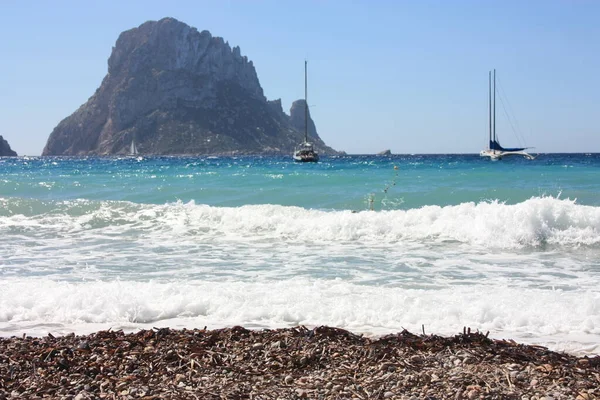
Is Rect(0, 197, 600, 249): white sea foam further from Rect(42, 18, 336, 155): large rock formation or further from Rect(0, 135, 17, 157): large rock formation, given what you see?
Rect(0, 135, 17, 157): large rock formation

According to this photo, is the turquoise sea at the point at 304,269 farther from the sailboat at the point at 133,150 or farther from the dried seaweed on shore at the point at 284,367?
the sailboat at the point at 133,150

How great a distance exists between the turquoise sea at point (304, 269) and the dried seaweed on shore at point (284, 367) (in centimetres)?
82

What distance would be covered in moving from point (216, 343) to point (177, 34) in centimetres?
19206

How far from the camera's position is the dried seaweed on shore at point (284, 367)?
4.18 meters

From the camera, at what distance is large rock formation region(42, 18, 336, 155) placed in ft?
547

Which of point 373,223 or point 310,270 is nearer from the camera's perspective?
point 310,270

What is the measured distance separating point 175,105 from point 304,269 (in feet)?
558

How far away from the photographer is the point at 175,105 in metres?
174

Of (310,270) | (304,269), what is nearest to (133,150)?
(304,269)

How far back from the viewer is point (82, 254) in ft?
39.8

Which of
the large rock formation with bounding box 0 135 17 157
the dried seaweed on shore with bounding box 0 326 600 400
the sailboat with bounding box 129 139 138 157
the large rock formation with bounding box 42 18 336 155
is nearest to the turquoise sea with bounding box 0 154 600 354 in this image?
the dried seaweed on shore with bounding box 0 326 600 400

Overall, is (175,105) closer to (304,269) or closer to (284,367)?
(304,269)

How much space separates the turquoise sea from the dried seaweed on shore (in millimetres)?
822

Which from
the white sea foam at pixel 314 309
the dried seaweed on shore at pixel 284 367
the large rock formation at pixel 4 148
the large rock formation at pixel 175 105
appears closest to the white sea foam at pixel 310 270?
the white sea foam at pixel 314 309
